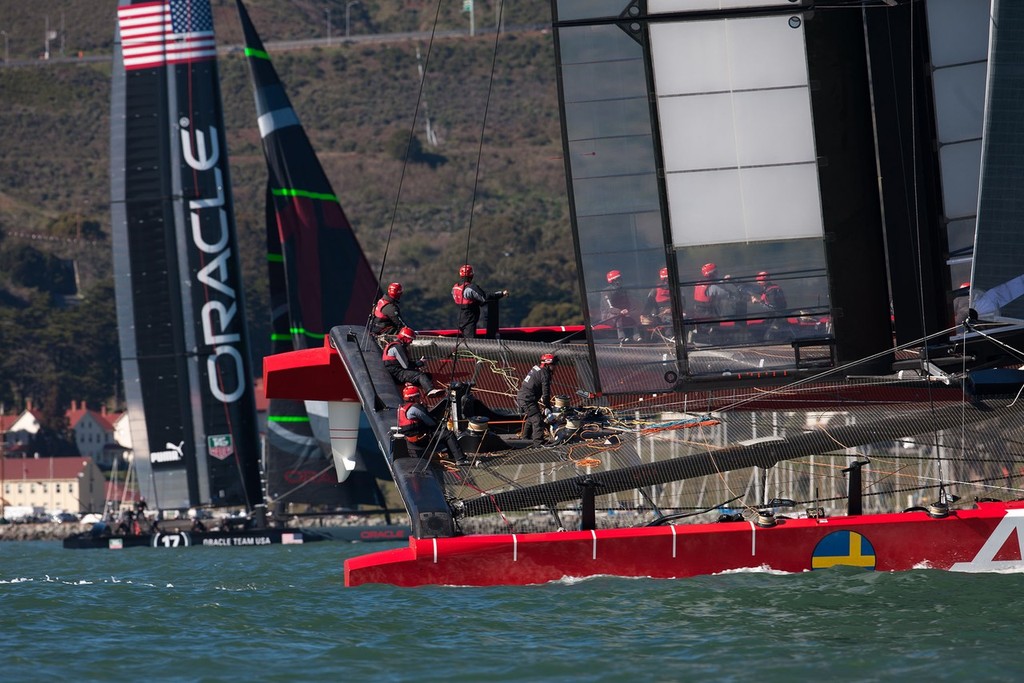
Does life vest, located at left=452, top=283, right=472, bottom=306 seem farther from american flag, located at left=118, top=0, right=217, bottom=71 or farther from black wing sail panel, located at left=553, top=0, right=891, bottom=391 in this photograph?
american flag, located at left=118, top=0, right=217, bottom=71

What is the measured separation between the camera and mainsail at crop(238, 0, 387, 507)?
88.1 ft

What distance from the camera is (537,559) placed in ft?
30.0

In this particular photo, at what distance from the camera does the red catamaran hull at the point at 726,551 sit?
905cm

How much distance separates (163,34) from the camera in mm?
25750

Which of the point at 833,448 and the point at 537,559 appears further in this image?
the point at 833,448

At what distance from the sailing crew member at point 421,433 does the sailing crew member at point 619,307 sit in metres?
1.35

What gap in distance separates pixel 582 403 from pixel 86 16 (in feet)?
404

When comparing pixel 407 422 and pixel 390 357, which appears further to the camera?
pixel 390 357

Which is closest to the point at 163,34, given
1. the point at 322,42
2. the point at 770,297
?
the point at 770,297

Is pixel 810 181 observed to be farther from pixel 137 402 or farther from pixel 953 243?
pixel 137 402

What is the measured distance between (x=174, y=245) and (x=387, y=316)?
13.2 m

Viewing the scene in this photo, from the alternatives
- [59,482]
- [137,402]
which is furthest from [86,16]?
[137,402]

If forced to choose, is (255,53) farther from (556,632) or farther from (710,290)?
(556,632)

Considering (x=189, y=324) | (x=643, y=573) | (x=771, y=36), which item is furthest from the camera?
(x=189, y=324)
